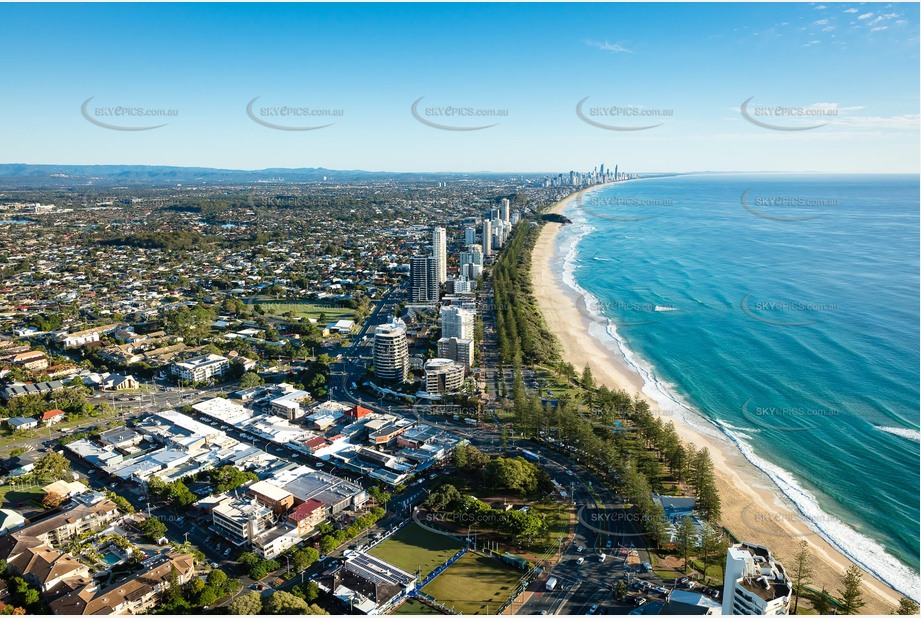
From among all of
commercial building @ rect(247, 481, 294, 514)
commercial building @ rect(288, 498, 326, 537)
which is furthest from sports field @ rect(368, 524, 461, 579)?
commercial building @ rect(247, 481, 294, 514)

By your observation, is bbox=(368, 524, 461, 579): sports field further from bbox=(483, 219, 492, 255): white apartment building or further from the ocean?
bbox=(483, 219, 492, 255): white apartment building

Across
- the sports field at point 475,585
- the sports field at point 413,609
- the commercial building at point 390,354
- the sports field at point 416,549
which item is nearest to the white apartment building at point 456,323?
the commercial building at point 390,354

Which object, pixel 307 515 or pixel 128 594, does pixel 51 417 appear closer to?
pixel 128 594

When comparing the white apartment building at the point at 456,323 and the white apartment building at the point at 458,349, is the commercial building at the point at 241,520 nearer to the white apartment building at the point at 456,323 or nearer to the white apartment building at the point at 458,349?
the white apartment building at the point at 458,349

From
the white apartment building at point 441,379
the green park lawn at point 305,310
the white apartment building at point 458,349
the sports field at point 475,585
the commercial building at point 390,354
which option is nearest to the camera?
the sports field at point 475,585

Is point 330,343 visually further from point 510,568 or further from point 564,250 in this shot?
point 564,250


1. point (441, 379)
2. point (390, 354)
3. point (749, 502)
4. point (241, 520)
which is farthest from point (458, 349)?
point (241, 520)

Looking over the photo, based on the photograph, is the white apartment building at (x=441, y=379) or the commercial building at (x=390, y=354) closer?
the white apartment building at (x=441, y=379)

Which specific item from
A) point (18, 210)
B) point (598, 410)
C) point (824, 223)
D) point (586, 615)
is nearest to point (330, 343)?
point (598, 410)
